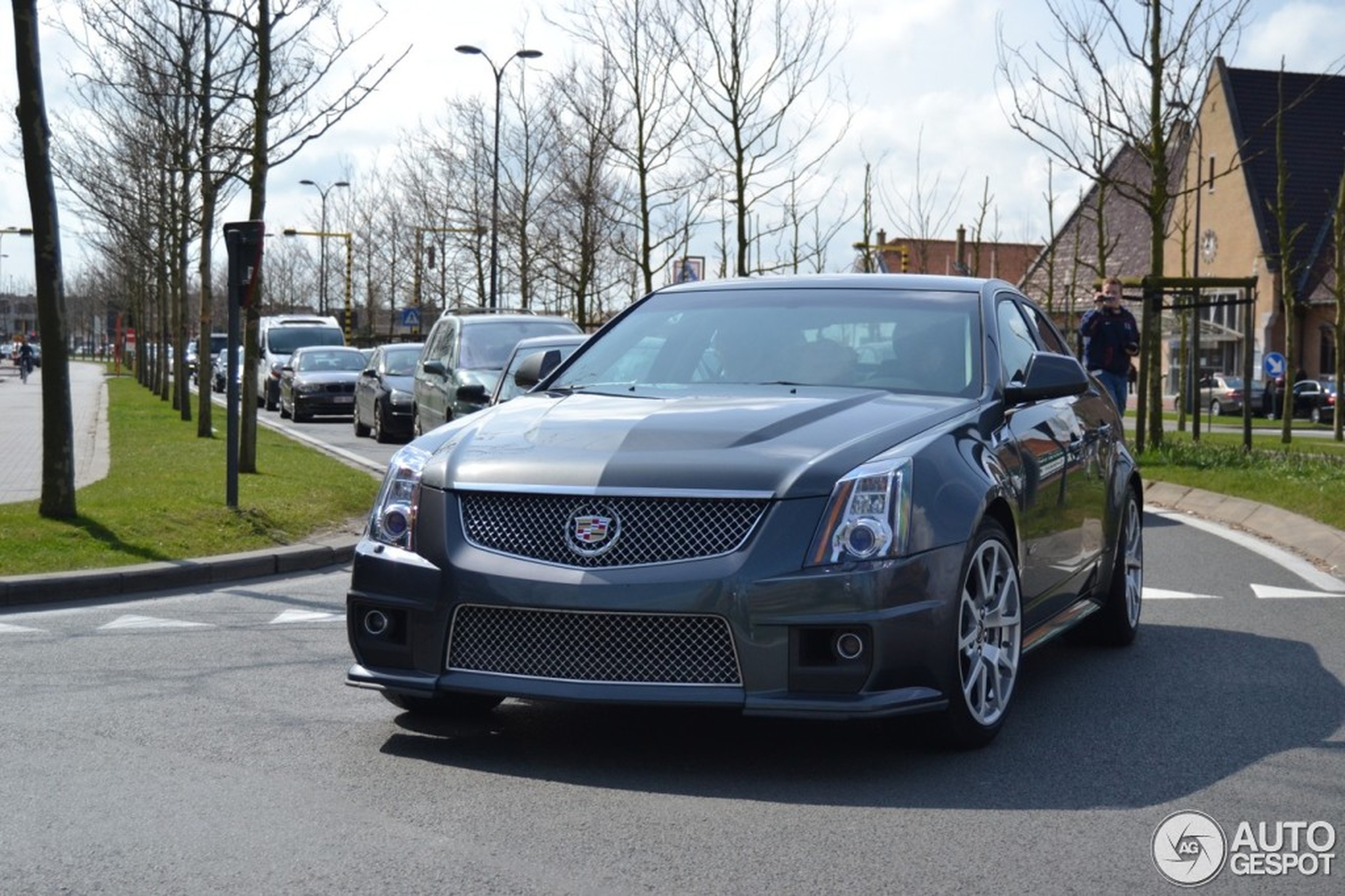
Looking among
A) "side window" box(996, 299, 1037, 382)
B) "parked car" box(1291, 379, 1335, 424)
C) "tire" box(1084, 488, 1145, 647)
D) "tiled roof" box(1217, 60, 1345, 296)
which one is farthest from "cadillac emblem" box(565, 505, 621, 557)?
"tiled roof" box(1217, 60, 1345, 296)

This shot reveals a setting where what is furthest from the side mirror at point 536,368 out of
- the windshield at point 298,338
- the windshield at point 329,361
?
the windshield at point 298,338

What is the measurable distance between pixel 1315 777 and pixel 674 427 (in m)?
2.21

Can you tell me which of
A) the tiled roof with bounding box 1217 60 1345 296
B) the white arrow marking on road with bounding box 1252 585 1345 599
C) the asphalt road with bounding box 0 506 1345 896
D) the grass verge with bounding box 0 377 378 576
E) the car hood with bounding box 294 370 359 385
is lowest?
the asphalt road with bounding box 0 506 1345 896

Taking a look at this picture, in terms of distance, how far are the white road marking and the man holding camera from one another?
2.33 metres

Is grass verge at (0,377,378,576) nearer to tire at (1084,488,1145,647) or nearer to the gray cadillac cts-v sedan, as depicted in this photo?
the gray cadillac cts-v sedan

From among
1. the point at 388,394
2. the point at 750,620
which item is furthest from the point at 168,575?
the point at 388,394

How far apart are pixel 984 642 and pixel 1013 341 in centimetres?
171

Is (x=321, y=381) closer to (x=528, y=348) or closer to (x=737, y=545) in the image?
(x=528, y=348)

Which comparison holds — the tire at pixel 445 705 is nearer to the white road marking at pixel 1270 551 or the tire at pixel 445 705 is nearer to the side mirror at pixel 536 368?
the side mirror at pixel 536 368

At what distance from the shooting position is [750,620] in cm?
543

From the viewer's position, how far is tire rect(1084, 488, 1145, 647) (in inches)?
324

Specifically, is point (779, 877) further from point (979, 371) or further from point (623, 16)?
point (623, 16)

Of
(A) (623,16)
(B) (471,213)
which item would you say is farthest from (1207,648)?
(B) (471,213)

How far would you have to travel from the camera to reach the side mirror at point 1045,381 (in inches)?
264
